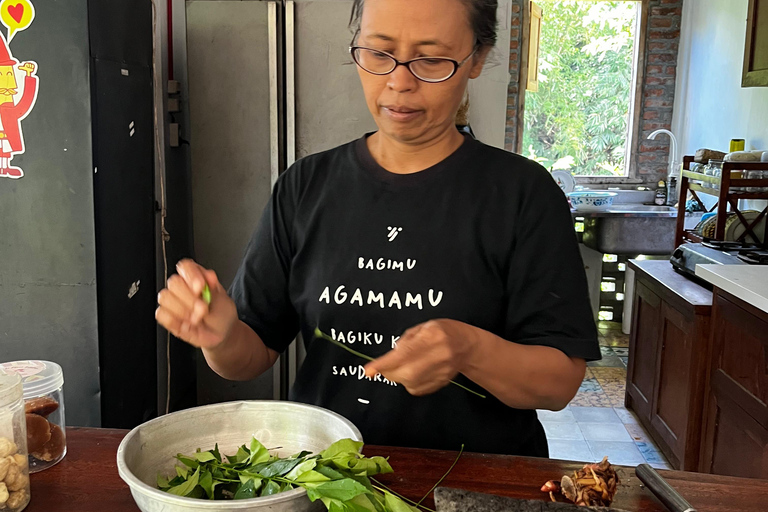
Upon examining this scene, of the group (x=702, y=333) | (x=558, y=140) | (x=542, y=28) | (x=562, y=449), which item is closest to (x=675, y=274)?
(x=702, y=333)

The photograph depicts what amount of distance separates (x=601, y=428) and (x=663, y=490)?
2.66m

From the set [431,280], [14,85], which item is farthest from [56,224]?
[431,280]

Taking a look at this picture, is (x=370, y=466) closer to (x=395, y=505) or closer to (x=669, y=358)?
(x=395, y=505)

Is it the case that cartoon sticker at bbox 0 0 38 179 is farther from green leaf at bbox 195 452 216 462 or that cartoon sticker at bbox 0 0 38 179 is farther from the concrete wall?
the concrete wall

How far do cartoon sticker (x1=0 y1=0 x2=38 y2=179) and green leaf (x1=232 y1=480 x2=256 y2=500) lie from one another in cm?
168

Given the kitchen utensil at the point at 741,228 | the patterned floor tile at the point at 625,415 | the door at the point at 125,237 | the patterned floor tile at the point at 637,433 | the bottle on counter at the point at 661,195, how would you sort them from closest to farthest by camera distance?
the door at the point at 125,237 → the kitchen utensil at the point at 741,228 → the patterned floor tile at the point at 637,433 → the patterned floor tile at the point at 625,415 → the bottle on counter at the point at 661,195

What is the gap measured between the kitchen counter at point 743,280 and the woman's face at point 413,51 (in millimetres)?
1256

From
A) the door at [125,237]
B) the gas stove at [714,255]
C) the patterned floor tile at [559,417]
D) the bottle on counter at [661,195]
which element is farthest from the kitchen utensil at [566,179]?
the door at [125,237]

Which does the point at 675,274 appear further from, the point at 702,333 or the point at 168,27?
the point at 168,27

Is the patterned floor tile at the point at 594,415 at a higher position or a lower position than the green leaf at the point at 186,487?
lower

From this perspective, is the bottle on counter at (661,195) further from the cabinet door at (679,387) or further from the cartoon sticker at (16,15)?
the cartoon sticker at (16,15)

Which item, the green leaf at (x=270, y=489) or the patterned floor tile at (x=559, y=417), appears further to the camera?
the patterned floor tile at (x=559, y=417)

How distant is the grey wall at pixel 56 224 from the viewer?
2.03 m

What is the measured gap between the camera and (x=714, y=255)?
2.79 meters
